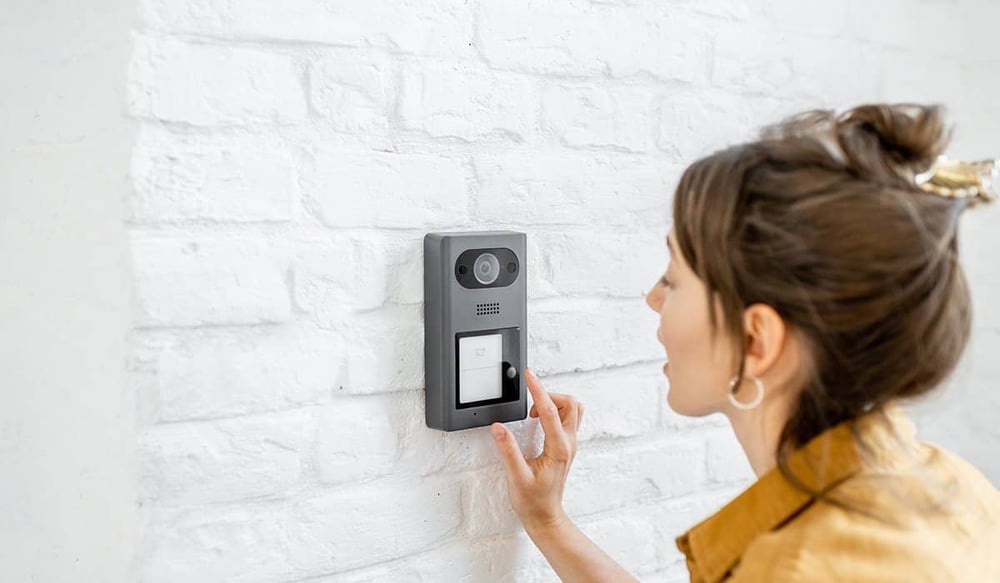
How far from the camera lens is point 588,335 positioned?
1.18 m

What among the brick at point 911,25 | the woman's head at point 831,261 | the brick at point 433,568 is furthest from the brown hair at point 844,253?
the brick at point 911,25

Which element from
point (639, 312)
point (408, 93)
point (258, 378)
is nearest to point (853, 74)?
point (639, 312)

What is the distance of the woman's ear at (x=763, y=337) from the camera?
89 cm

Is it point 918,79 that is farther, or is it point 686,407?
point 918,79

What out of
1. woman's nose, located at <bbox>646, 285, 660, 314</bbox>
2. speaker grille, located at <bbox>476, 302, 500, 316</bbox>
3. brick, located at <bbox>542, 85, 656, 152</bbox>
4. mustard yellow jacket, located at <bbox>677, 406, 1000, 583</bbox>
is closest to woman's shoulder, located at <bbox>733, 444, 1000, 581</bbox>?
mustard yellow jacket, located at <bbox>677, 406, 1000, 583</bbox>

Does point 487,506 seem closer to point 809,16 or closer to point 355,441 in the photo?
point 355,441

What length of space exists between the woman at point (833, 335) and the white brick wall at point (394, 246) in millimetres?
137

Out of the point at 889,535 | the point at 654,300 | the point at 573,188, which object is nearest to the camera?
the point at 889,535

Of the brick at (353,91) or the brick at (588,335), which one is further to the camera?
the brick at (588,335)

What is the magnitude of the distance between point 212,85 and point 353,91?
0.45 feet

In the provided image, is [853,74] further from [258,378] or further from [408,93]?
[258,378]

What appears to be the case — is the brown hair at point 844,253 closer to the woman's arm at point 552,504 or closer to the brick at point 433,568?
the woman's arm at point 552,504

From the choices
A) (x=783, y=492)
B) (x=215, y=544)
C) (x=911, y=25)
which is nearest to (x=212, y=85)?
(x=215, y=544)

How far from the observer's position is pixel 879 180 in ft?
2.84
